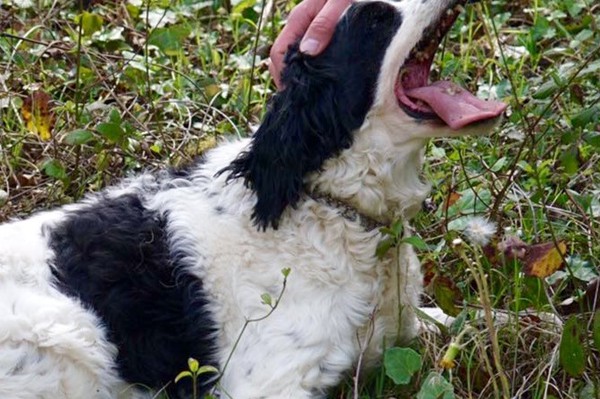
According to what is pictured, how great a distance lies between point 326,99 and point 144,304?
93 cm

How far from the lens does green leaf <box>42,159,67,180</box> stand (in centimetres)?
524

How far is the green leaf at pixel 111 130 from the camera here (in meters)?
4.98

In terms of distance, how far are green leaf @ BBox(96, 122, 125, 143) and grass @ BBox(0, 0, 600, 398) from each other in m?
0.01

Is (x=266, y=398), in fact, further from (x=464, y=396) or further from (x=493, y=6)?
(x=493, y=6)

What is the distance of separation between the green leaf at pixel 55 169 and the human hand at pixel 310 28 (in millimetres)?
1217

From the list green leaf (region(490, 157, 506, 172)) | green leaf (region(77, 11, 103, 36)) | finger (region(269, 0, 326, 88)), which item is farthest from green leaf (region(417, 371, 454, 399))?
green leaf (region(77, 11, 103, 36))

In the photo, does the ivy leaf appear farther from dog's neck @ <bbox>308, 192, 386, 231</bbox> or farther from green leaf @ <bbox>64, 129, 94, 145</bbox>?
green leaf @ <bbox>64, 129, 94, 145</bbox>

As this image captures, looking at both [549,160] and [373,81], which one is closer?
[373,81]

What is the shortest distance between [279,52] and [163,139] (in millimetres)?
1404

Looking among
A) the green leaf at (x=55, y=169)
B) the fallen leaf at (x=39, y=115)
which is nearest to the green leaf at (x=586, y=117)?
the green leaf at (x=55, y=169)

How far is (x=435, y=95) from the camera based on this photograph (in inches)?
164

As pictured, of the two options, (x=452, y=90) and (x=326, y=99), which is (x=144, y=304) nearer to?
(x=326, y=99)

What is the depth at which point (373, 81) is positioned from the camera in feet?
13.8

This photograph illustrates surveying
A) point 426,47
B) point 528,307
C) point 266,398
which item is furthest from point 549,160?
point 266,398
